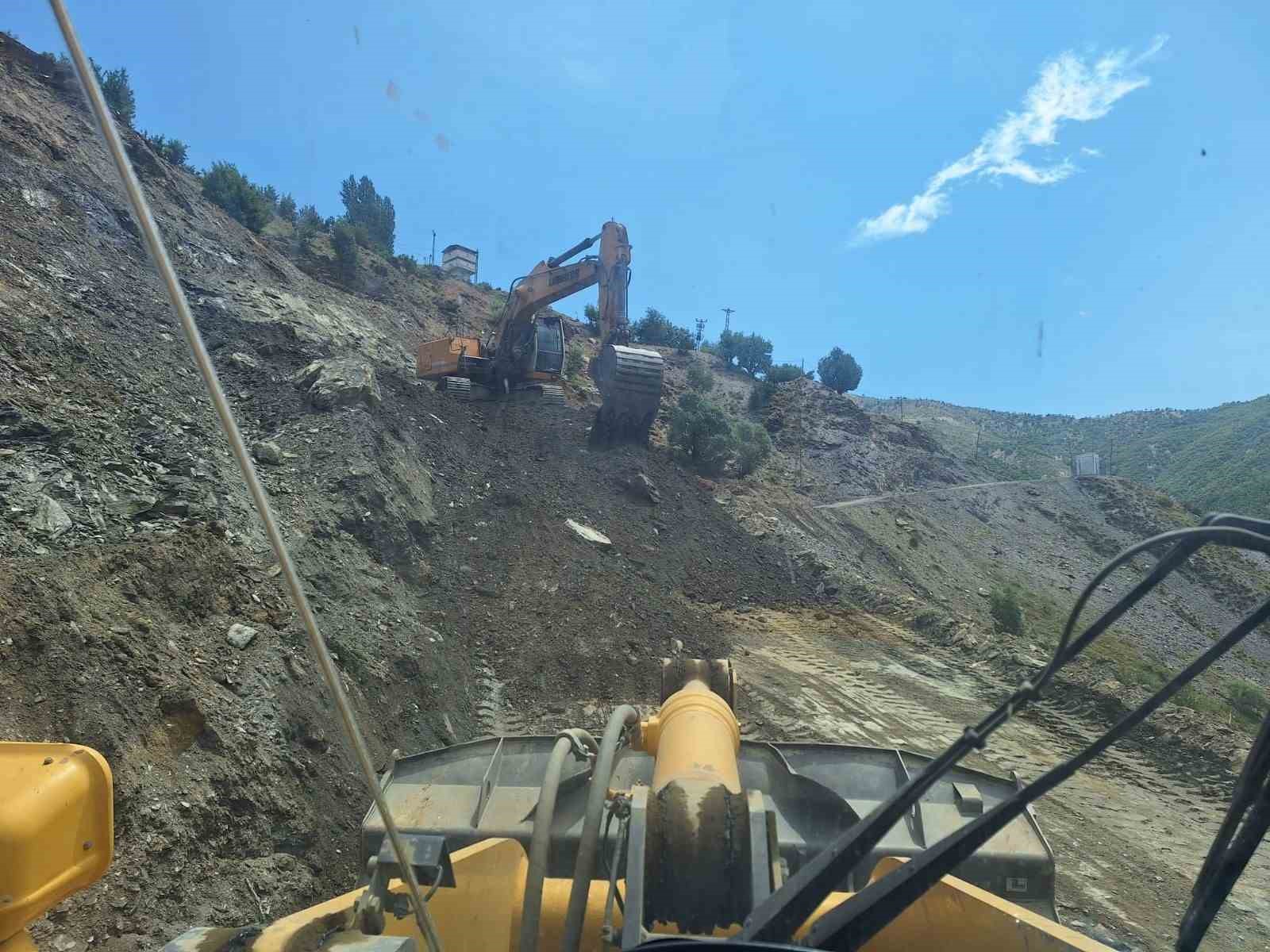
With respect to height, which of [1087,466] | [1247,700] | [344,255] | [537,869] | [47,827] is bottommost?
[1247,700]

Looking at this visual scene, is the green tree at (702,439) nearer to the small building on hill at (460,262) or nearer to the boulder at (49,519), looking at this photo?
the boulder at (49,519)

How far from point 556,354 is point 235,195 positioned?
1871 cm

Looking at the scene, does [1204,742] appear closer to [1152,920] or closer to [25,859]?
[1152,920]

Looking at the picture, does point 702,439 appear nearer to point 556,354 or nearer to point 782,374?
point 556,354

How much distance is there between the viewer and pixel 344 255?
3388cm

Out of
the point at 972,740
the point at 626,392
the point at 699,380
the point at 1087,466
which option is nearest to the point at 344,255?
the point at 699,380

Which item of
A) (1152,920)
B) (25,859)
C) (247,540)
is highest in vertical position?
(247,540)

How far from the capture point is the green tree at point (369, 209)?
48.0 metres

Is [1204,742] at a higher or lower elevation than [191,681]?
lower

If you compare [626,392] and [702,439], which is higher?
[626,392]

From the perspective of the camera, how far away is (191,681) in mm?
5996

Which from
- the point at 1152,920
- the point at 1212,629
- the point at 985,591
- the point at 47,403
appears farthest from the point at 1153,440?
the point at 47,403

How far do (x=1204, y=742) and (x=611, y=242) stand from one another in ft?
48.2

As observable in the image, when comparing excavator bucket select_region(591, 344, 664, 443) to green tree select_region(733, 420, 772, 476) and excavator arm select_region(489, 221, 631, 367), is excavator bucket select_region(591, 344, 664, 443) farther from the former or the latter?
green tree select_region(733, 420, 772, 476)
